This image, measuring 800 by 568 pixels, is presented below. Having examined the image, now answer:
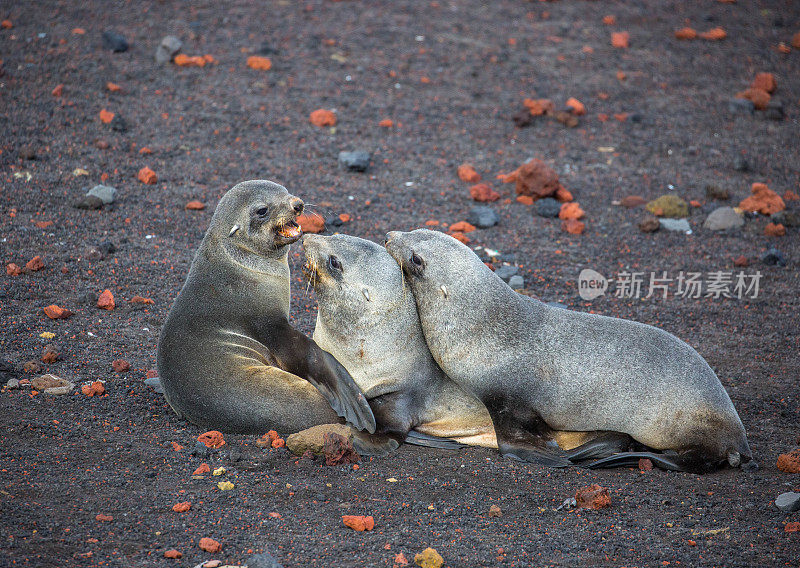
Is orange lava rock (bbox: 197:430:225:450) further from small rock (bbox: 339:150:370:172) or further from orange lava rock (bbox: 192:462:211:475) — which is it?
small rock (bbox: 339:150:370:172)

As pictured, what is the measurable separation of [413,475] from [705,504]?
6.21 ft

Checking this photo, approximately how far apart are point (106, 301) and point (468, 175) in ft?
15.5

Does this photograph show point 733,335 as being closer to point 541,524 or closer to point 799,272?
point 799,272

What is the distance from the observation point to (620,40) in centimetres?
1404

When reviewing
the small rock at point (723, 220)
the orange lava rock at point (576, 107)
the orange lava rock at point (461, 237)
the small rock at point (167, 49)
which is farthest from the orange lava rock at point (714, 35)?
the small rock at point (167, 49)

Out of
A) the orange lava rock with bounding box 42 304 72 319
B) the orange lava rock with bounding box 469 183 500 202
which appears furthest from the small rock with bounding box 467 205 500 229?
the orange lava rock with bounding box 42 304 72 319

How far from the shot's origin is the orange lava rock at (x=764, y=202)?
33.4 ft

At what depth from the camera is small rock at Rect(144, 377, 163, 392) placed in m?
6.52

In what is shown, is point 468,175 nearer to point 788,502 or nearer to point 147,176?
point 147,176

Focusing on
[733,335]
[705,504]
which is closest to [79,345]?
[705,504]

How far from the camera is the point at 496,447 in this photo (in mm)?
6316

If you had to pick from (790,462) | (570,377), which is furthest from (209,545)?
(790,462)

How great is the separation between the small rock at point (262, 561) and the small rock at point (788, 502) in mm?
3187

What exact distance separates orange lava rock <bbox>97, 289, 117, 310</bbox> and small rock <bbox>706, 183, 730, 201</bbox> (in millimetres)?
6964
